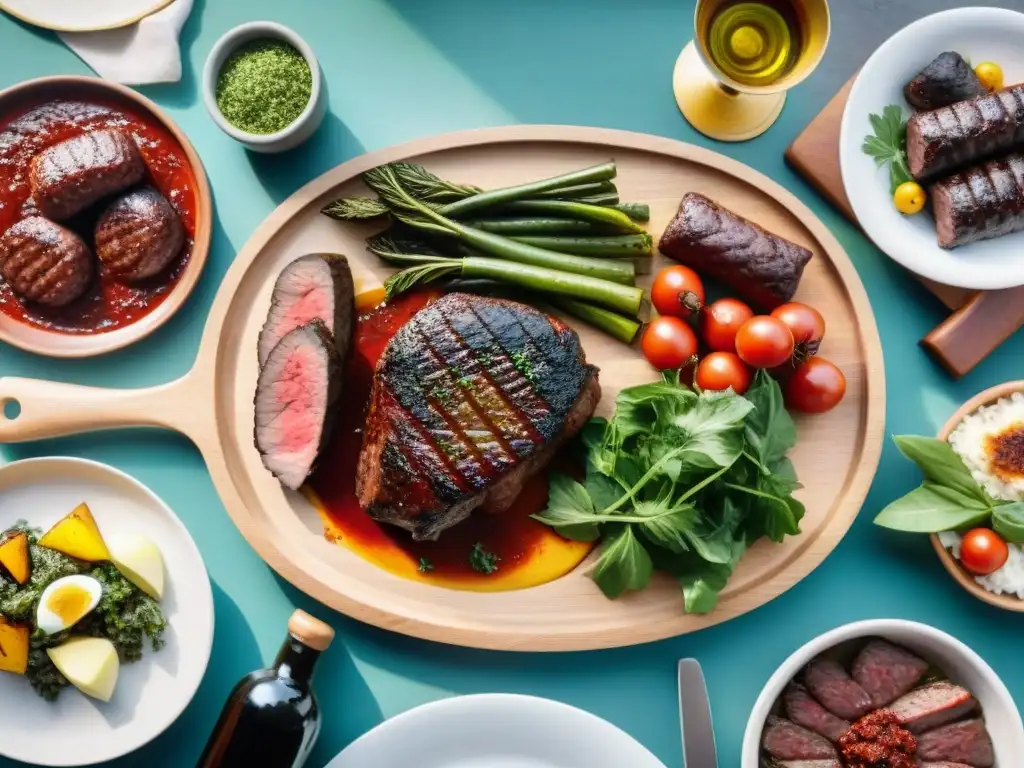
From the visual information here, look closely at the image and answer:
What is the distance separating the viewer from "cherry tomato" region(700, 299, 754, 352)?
314cm

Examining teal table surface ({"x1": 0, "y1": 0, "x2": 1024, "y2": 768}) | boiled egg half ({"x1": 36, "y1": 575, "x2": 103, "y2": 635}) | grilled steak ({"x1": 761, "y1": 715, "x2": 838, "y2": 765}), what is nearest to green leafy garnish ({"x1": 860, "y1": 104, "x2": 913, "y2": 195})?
teal table surface ({"x1": 0, "y1": 0, "x2": 1024, "y2": 768})

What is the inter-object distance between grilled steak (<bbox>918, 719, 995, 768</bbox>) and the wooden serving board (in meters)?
0.68

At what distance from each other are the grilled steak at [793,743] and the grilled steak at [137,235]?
2.79 meters

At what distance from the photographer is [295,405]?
3.13 meters

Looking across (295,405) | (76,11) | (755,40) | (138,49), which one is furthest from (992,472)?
(76,11)

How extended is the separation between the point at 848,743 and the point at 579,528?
3.84ft

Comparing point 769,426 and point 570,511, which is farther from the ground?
point 769,426

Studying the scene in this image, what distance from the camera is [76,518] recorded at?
3.03m

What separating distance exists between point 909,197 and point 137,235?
2.88 meters

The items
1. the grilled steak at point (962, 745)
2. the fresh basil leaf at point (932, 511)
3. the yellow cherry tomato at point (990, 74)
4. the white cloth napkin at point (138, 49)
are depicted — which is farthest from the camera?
the white cloth napkin at point (138, 49)

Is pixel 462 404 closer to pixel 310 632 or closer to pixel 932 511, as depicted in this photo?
pixel 310 632

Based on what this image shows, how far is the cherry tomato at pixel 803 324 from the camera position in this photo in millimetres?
3086

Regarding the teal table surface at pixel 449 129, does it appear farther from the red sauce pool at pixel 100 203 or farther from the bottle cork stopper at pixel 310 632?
the bottle cork stopper at pixel 310 632

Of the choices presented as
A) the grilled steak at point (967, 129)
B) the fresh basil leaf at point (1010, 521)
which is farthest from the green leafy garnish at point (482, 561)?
the grilled steak at point (967, 129)
